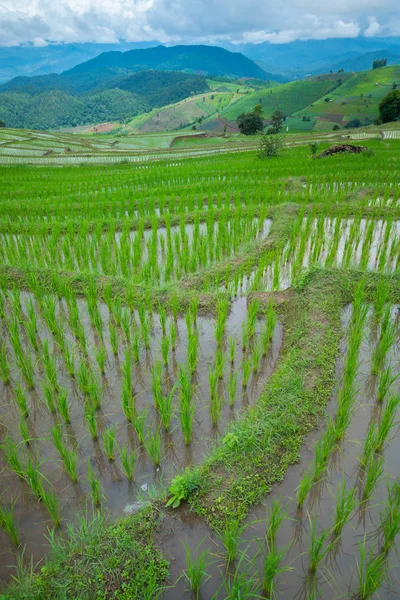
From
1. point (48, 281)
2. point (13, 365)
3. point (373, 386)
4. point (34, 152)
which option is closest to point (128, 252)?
point (48, 281)

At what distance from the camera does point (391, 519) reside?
211cm

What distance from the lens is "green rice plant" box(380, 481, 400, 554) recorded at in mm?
1991

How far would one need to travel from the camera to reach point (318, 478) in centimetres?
245

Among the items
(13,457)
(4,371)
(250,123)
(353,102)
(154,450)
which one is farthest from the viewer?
(353,102)

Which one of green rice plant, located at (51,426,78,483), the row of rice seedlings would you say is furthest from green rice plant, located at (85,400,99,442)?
the row of rice seedlings

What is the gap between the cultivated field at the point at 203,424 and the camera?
1983 mm

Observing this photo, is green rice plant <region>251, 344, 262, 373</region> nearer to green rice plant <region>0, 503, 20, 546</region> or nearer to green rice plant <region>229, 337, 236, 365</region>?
green rice plant <region>229, 337, 236, 365</region>

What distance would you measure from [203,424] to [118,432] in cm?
70

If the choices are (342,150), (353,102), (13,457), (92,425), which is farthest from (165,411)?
(353,102)

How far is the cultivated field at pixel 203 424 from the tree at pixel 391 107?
33.3 meters

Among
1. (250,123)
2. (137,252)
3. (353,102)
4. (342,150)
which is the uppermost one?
(353,102)

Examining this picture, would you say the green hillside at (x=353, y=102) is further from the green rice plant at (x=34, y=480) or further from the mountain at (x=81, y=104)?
the green rice plant at (x=34, y=480)

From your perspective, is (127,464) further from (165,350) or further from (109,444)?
(165,350)

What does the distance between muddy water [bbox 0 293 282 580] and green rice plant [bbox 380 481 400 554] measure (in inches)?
47.1
